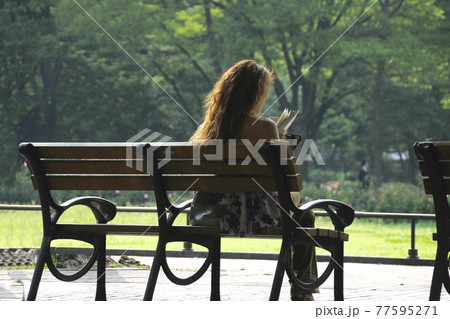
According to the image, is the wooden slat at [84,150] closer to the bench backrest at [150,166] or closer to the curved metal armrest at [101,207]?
the bench backrest at [150,166]

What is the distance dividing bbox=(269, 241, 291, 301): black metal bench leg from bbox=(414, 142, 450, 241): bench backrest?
0.91 m

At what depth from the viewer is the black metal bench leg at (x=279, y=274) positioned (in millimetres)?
4910

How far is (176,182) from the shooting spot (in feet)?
18.0

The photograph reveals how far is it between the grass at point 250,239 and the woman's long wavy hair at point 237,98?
771 cm

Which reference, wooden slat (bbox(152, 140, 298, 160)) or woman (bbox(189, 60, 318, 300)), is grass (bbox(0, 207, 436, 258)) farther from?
wooden slat (bbox(152, 140, 298, 160))

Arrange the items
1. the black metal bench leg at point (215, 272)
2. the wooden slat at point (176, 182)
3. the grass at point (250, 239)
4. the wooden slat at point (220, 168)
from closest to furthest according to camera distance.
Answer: the wooden slat at point (220, 168) < the wooden slat at point (176, 182) < the black metal bench leg at point (215, 272) < the grass at point (250, 239)

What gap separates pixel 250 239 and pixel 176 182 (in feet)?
41.1

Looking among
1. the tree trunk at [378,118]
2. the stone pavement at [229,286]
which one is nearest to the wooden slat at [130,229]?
the stone pavement at [229,286]

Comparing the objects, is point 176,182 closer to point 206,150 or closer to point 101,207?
point 206,150

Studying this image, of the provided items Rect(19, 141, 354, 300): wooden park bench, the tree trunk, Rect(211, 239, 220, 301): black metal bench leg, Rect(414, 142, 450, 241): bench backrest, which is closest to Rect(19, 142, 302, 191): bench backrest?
Rect(19, 141, 354, 300): wooden park bench

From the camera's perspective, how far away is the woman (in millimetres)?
5477

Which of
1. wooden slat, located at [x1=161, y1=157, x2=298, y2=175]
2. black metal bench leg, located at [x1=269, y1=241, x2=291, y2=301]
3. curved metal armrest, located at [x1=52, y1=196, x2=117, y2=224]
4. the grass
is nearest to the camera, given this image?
A: black metal bench leg, located at [x1=269, y1=241, x2=291, y2=301]

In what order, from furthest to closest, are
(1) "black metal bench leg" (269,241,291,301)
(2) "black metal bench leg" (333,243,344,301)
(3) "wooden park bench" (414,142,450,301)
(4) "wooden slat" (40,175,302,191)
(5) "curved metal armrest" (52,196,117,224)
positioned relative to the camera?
1. (5) "curved metal armrest" (52,196,117,224)
2. (2) "black metal bench leg" (333,243,344,301)
3. (4) "wooden slat" (40,175,302,191)
4. (3) "wooden park bench" (414,142,450,301)
5. (1) "black metal bench leg" (269,241,291,301)

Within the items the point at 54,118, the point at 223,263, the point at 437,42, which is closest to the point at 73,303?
the point at 223,263
